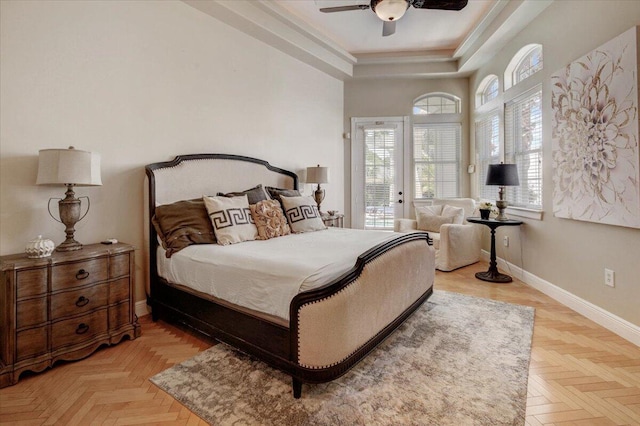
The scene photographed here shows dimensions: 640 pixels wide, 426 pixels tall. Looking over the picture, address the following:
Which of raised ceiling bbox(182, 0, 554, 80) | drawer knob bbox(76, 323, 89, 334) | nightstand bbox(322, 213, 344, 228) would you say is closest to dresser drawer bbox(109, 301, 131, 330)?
drawer knob bbox(76, 323, 89, 334)

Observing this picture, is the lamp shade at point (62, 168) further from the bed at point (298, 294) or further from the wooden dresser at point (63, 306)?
the bed at point (298, 294)

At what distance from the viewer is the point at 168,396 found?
1.71 metres

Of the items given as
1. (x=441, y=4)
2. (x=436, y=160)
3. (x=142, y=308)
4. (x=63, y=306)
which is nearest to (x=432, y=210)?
(x=436, y=160)

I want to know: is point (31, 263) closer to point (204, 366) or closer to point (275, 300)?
point (204, 366)

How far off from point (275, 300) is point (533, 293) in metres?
3.06

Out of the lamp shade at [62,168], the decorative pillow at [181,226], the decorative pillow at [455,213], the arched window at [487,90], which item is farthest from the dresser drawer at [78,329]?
the arched window at [487,90]

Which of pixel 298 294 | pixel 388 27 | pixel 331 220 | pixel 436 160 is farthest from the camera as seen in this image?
pixel 436 160

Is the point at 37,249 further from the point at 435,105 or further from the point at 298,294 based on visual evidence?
the point at 435,105

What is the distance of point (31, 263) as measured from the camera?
184cm

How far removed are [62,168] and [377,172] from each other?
4529 mm

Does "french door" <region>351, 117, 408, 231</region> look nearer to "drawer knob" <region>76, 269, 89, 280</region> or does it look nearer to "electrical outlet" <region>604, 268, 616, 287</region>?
"electrical outlet" <region>604, 268, 616, 287</region>

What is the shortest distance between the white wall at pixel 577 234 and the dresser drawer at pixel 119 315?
150 inches

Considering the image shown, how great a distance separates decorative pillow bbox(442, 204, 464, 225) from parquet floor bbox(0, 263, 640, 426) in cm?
216

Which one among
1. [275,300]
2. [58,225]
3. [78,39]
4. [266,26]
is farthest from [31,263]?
[266,26]
